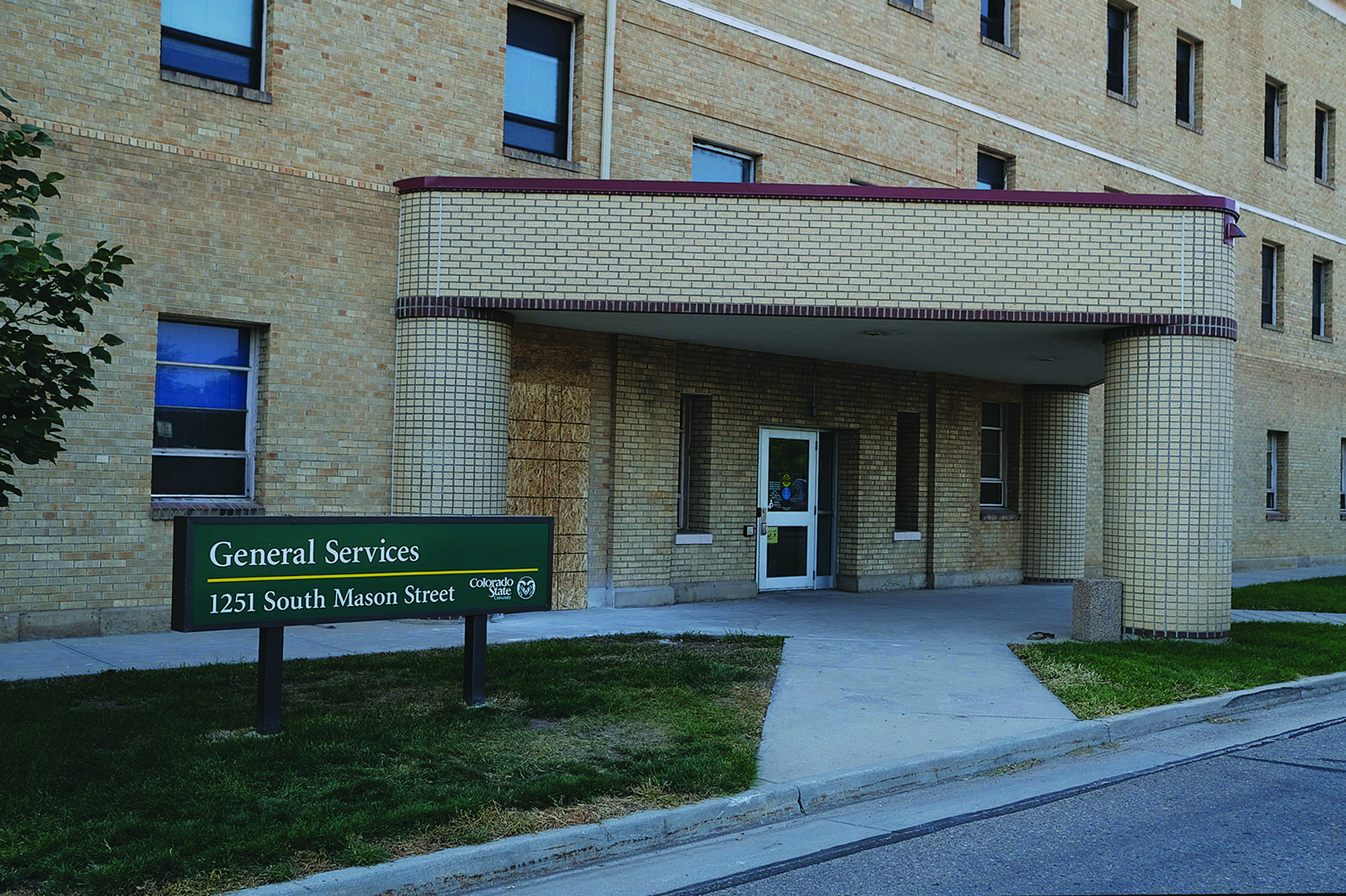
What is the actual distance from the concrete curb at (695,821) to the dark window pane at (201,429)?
7729 mm

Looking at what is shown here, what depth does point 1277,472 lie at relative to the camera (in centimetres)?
2536

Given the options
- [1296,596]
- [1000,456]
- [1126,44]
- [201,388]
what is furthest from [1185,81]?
[201,388]

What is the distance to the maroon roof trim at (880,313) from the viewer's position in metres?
12.3

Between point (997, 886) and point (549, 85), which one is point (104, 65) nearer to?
point (549, 85)

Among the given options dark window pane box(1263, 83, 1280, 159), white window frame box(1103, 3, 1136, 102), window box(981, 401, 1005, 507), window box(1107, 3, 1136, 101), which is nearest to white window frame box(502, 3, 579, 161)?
window box(981, 401, 1005, 507)

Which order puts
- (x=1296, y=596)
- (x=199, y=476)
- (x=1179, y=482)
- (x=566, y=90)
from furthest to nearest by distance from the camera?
1. (x=1296, y=596)
2. (x=566, y=90)
3. (x=1179, y=482)
4. (x=199, y=476)

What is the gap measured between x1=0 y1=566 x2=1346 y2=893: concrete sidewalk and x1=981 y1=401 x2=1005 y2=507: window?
4074mm

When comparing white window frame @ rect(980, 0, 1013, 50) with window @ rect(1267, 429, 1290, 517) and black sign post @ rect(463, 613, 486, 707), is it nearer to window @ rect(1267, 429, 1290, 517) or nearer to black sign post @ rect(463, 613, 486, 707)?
window @ rect(1267, 429, 1290, 517)

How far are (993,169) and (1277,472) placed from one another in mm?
10418

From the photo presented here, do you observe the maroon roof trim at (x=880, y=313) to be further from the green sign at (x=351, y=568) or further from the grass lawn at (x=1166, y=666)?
the green sign at (x=351, y=568)

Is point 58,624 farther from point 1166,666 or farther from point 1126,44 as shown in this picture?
point 1126,44

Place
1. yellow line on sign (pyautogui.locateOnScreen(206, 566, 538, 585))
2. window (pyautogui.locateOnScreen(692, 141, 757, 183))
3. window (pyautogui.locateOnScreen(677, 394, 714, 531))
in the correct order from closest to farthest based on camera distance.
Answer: yellow line on sign (pyautogui.locateOnScreen(206, 566, 538, 585)), window (pyautogui.locateOnScreen(677, 394, 714, 531)), window (pyautogui.locateOnScreen(692, 141, 757, 183))

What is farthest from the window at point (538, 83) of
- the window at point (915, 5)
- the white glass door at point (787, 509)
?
the window at point (915, 5)

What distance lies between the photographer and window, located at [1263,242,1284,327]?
24.9m
